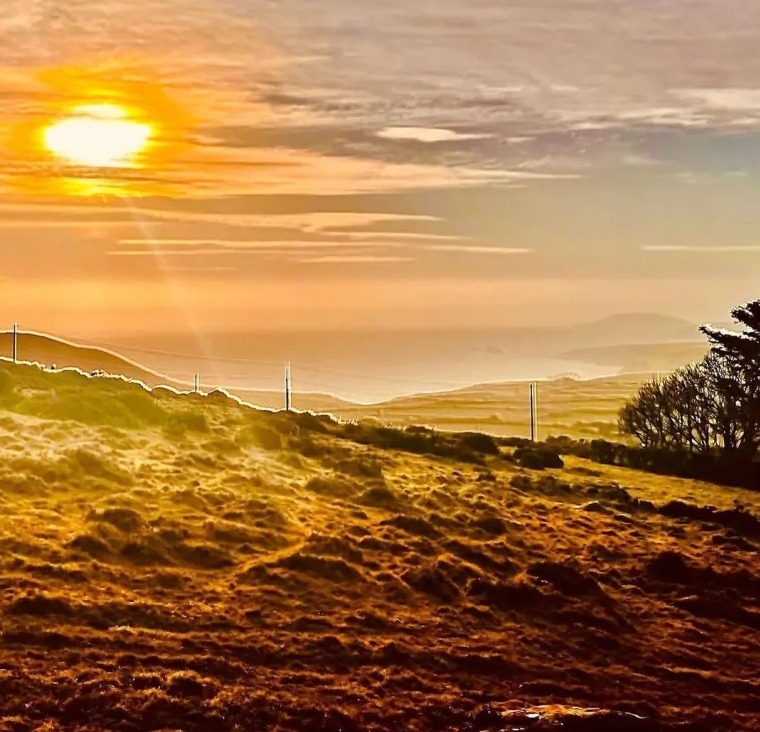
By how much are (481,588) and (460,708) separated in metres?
5.68

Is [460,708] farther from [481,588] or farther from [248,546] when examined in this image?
[248,546]

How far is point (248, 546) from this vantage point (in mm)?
20594

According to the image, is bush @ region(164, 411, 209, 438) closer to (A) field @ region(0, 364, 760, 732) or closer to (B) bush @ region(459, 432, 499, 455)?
(A) field @ region(0, 364, 760, 732)

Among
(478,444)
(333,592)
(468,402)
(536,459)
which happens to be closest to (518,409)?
(468,402)

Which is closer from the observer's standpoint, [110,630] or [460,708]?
[460,708]

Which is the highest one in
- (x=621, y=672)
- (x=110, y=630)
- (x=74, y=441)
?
(x=74, y=441)

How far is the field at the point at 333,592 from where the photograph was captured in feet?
45.0

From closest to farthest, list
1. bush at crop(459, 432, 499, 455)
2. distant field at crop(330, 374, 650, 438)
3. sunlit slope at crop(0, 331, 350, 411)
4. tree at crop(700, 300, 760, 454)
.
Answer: bush at crop(459, 432, 499, 455) → tree at crop(700, 300, 760, 454) → sunlit slope at crop(0, 331, 350, 411) → distant field at crop(330, 374, 650, 438)

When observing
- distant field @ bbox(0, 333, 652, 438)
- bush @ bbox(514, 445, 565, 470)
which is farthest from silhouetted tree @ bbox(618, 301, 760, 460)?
distant field @ bbox(0, 333, 652, 438)

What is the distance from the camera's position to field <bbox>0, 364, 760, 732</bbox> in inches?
539

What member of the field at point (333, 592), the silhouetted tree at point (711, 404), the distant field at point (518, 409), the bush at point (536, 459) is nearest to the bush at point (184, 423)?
the field at point (333, 592)

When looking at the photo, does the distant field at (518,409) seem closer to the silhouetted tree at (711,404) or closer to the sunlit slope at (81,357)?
the sunlit slope at (81,357)

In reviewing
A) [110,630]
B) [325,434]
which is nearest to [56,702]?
[110,630]

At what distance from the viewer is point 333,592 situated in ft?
61.0
